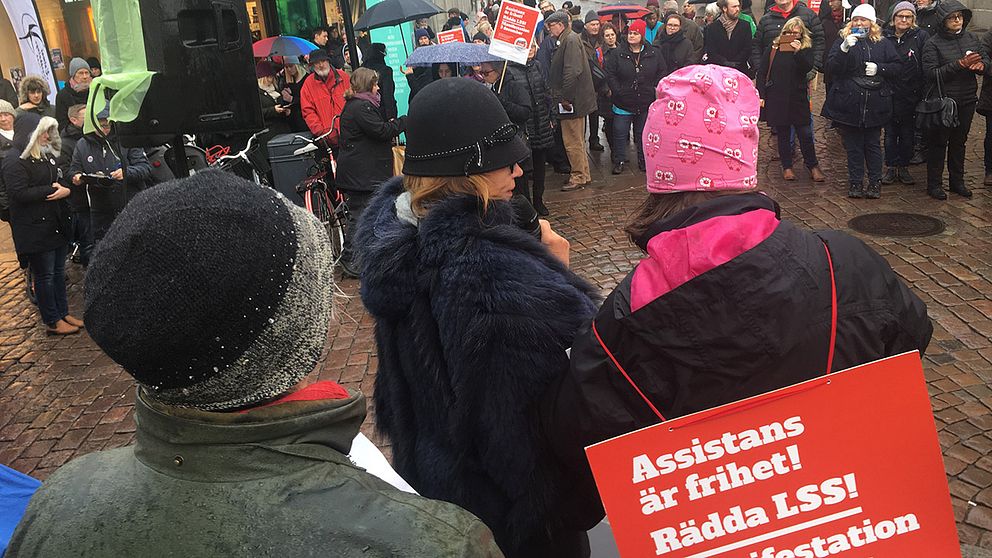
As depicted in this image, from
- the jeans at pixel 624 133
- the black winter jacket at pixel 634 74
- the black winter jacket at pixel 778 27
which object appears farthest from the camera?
the jeans at pixel 624 133

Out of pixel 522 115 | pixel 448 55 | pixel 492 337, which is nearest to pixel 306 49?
pixel 448 55

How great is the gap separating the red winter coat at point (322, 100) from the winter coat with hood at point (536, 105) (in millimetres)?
2203

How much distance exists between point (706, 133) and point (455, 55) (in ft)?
24.0

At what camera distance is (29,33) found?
12398 mm

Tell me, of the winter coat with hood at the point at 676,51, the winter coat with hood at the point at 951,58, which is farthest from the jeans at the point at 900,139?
the winter coat with hood at the point at 676,51

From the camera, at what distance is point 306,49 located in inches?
497

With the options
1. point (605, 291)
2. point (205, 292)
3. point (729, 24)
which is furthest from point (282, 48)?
point (205, 292)

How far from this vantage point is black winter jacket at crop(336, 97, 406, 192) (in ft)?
24.2

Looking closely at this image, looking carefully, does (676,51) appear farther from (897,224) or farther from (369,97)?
(369,97)

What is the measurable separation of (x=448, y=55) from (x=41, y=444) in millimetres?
5616

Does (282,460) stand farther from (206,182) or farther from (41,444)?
(41,444)

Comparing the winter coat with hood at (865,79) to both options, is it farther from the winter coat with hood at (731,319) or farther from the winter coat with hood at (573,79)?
the winter coat with hood at (731,319)

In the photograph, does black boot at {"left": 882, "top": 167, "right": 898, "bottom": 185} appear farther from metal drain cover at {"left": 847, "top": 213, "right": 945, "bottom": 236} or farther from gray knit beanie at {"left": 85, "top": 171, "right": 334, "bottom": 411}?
gray knit beanie at {"left": 85, "top": 171, "right": 334, "bottom": 411}

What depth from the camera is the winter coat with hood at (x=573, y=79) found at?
1007 centimetres
